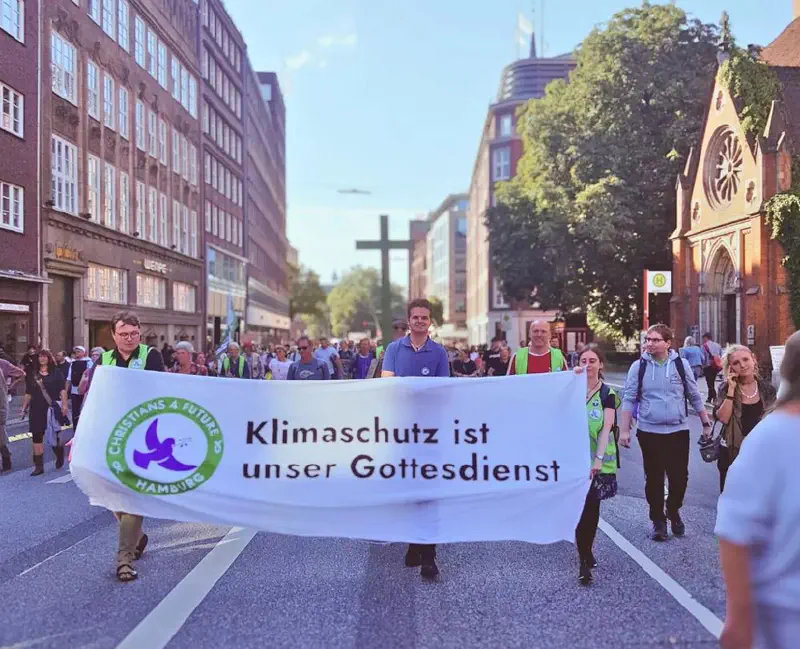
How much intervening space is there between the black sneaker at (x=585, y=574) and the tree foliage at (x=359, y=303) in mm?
126673

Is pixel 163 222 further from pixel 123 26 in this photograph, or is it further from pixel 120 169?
pixel 123 26

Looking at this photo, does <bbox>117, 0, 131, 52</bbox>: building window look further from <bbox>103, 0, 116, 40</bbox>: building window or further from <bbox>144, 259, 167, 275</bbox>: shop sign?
<bbox>144, 259, 167, 275</bbox>: shop sign

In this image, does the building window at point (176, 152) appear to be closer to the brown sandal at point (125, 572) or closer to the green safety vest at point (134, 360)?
the green safety vest at point (134, 360)

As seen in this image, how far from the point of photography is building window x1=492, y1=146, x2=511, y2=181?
7312 centimetres

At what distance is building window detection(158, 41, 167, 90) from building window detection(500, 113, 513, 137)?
39407 mm

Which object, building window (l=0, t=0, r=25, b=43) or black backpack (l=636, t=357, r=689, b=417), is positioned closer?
black backpack (l=636, t=357, r=689, b=417)

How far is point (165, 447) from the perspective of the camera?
5.66m

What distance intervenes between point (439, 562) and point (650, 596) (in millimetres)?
1648

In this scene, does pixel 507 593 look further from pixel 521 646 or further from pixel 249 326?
pixel 249 326

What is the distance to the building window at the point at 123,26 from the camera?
3412cm

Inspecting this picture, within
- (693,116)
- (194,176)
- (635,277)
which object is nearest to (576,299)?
(635,277)

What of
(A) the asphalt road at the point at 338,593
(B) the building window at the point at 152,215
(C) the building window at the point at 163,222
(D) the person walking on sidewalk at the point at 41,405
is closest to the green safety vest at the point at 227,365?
(D) the person walking on sidewalk at the point at 41,405

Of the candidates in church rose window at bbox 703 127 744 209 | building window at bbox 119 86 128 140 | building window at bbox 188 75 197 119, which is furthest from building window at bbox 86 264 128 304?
church rose window at bbox 703 127 744 209

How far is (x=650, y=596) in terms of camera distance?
17.3ft
